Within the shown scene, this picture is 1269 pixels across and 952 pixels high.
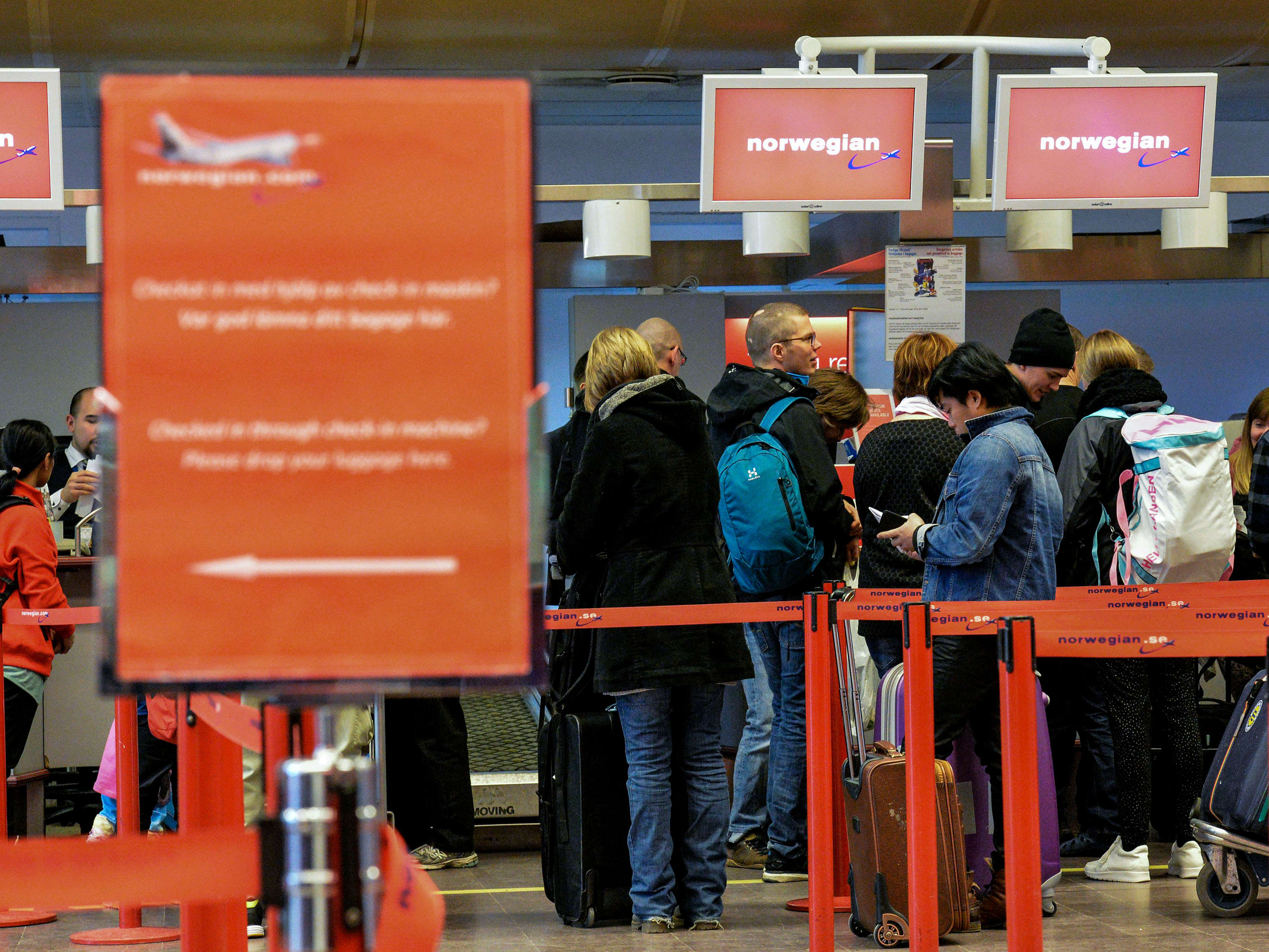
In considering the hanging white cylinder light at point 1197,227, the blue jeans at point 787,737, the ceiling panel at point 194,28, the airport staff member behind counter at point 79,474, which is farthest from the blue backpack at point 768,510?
the ceiling panel at point 194,28

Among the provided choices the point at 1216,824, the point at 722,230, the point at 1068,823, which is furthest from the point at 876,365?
the point at 722,230

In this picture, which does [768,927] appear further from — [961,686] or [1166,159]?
[1166,159]

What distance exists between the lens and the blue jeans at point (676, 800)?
4141 mm

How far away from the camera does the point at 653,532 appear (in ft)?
13.7

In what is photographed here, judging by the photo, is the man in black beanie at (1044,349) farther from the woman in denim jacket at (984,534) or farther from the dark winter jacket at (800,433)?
the dark winter jacket at (800,433)

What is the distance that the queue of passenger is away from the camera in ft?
13.5

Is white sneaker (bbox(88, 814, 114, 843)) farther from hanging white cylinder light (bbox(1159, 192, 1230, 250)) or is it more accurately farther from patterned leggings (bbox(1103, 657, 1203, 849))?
hanging white cylinder light (bbox(1159, 192, 1230, 250))

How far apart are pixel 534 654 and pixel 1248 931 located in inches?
142

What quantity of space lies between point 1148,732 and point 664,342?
2.02m

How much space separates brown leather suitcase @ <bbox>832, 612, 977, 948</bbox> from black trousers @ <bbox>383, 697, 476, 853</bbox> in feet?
5.31

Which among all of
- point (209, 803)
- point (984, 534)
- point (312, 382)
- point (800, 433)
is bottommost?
point (209, 803)

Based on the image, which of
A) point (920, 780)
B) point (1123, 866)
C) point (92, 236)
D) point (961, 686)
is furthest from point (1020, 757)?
point (92, 236)

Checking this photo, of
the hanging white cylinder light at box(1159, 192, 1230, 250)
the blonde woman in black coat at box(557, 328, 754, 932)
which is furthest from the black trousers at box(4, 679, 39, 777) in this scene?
the hanging white cylinder light at box(1159, 192, 1230, 250)

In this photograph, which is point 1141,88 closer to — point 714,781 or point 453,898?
point 714,781
